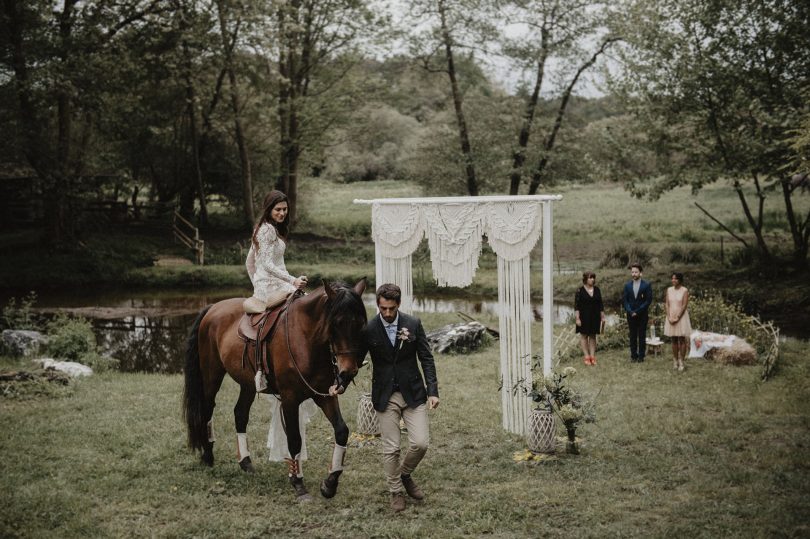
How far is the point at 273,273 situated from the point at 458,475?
3046 millimetres

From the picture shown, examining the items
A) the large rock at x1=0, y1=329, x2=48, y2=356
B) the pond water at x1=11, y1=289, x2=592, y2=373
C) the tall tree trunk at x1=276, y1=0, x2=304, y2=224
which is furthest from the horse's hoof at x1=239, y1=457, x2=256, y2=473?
the tall tree trunk at x1=276, y1=0, x2=304, y2=224

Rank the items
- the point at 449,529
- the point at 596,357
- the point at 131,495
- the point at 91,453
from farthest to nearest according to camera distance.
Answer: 1. the point at 596,357
2. the point at 91,453
3. the point at 131,495
4. the point at 449,529

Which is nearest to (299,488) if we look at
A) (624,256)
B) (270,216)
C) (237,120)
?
(270,216)

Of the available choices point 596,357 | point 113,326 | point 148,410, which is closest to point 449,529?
point 148,410

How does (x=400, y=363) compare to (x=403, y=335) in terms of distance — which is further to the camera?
(x=400, y=363)

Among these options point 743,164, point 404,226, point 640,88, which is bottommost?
point 404,226

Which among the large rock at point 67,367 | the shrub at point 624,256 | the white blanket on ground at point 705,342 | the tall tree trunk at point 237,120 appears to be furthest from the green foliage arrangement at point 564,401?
the tall tree trunk at point 237,120

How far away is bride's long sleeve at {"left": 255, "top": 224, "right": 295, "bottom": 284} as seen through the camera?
296 inches

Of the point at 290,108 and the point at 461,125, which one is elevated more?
the point at 290,108

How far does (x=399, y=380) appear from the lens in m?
6.73

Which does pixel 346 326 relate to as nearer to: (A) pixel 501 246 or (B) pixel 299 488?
(B) pixel 299 488

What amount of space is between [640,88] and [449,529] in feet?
60.7

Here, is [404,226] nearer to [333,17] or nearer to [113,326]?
[113,326]

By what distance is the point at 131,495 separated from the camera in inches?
288
